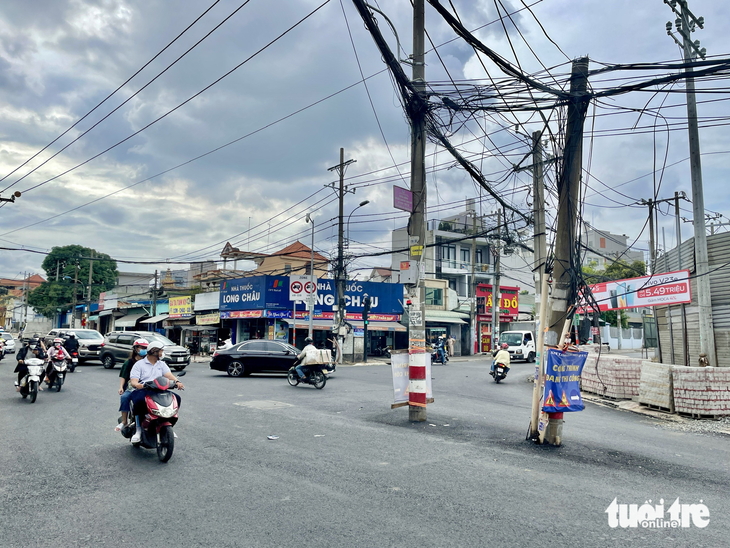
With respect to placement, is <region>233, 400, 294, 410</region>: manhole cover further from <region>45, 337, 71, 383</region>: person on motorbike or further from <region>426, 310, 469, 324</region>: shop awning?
<region>426, 310, 469, 324</region>: shop awning

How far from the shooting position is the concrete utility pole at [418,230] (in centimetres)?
1045

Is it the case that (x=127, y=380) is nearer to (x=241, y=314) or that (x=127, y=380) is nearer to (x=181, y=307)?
(x=241, y=314)

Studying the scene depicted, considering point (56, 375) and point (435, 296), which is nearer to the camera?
point (56, 375)

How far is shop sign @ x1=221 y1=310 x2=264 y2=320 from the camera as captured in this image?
114 ft

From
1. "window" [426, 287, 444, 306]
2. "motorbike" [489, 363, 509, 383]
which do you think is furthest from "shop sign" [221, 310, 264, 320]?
"motorbike" [489, 363, 509, 383]

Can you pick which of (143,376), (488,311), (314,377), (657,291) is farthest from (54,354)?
(488,311)

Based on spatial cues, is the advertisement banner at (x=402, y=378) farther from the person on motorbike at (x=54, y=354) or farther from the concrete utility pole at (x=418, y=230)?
the person on motorbike at (x=54, y=354)

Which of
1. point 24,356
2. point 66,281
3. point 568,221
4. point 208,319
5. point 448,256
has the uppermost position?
point 448,256

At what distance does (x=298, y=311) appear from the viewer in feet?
116

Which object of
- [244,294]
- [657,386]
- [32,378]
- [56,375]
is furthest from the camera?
[244,294]

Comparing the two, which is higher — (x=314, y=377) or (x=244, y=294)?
(x=244, y=294)

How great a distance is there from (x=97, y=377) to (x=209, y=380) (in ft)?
13.1

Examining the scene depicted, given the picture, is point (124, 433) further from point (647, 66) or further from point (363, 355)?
point (363, 355)

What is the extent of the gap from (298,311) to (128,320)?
85.7 ft
